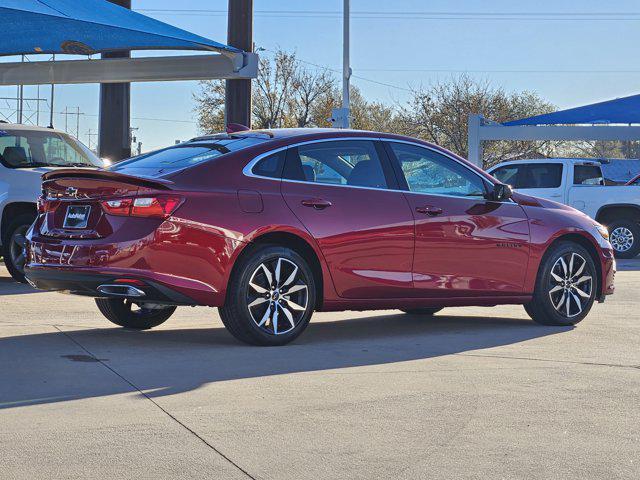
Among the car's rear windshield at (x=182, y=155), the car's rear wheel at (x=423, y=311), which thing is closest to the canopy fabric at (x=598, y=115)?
the car's rear wheel at (x=423, y=311)

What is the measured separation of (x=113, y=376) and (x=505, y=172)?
47.6 feet

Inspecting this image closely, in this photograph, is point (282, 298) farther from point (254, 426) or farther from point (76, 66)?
point (76, 66)

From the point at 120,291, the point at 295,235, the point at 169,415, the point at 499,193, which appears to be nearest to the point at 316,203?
the point at 295,235

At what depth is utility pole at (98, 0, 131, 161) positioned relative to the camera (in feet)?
67.7

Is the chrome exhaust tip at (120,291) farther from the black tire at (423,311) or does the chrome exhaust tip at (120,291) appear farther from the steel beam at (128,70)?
the steel beam at (128,70)

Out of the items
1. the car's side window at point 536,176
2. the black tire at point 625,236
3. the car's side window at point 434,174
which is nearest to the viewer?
the car's side window at point 434,174

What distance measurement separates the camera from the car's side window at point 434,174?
8.78m

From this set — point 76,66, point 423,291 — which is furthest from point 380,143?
point 76,66

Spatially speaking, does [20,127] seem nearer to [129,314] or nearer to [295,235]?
[129,314]

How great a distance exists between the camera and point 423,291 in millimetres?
8625

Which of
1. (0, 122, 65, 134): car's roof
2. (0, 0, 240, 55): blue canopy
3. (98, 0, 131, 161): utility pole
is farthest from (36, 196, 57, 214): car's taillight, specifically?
(98, 0, 131, 161): utility pole

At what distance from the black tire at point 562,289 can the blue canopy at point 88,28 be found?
24.2 ft

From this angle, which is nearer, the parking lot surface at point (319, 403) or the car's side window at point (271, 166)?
the parking lot surface at point (319, 403)

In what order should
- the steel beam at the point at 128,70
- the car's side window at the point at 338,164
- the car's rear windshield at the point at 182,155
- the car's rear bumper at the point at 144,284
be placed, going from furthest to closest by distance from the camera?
1. the steel beam at the point at 128,70
2. the car's side window at the point at 338,164
3. the car's rear windshield at the point at 182,155
4. the car's rear bumper at the point at 144,284
